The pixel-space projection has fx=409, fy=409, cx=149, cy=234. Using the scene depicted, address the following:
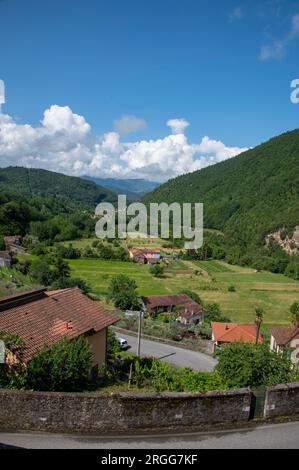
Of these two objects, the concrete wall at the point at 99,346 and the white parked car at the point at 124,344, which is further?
the white parked car at the point at 124,344

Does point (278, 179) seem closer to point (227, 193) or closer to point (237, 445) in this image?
point (227, 193)

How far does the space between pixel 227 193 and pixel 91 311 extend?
16052 cm

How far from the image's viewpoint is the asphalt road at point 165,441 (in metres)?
7.61

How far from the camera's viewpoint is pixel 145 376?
44.7 ft

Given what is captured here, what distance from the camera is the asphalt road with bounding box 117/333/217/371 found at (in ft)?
77.9

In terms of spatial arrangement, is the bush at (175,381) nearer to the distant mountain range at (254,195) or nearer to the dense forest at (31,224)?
the dense forest at (31,224)

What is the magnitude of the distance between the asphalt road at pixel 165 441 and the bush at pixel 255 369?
388cm

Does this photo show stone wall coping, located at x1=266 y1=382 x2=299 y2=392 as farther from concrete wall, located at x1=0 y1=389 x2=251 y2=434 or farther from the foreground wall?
concrete wall, located at x1=0 y1=389 x2=251 y2=434

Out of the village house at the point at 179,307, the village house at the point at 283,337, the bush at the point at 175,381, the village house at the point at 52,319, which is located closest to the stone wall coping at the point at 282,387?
the bush at the point at 175,381

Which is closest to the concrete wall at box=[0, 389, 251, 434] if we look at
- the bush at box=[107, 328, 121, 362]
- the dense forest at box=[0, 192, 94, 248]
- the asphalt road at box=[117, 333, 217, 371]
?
the bush at box=[107, 328, 121, 362]

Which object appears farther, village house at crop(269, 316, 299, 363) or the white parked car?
A: village house at crop(269, 316, 299, 363)

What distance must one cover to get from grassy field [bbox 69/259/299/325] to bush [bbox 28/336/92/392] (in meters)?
43.6

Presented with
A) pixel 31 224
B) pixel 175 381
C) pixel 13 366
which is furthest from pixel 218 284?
pixel 13 366
